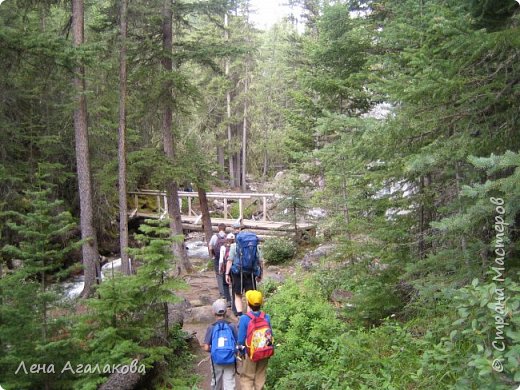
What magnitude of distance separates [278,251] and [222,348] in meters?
10.2

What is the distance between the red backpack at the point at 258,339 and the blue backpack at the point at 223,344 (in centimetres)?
20

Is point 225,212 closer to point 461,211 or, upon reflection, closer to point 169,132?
point 169,132

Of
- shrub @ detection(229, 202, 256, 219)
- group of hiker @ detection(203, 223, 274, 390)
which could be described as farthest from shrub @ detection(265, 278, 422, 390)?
shrub @ detection(229, 202, 256, 219)

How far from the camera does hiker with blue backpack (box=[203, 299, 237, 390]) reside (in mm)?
4633

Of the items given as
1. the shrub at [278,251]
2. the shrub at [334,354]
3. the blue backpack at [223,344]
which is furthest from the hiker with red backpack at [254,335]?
the shrub at [278,251]

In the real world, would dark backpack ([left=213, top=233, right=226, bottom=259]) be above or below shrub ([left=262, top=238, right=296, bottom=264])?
above

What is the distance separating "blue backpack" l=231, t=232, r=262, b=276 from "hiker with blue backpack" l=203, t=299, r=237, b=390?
253 centimetres

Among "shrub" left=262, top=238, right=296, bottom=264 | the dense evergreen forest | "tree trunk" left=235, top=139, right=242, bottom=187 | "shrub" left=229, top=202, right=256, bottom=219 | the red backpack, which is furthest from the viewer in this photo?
"tree trunk" left=235, top=139, right=242, bottom=187

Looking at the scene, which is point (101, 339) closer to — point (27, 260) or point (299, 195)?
point (27, 260)

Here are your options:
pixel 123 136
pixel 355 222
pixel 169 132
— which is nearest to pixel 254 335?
pixel 355 222

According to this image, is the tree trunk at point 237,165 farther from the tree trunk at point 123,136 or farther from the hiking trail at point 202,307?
the tree trunk at point 123,136

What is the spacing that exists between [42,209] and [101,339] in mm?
1781

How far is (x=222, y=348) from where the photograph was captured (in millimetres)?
4633

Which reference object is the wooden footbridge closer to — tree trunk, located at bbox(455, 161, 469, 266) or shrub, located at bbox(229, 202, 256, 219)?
shrub, located at bbox(229, 202, 256, 219)
